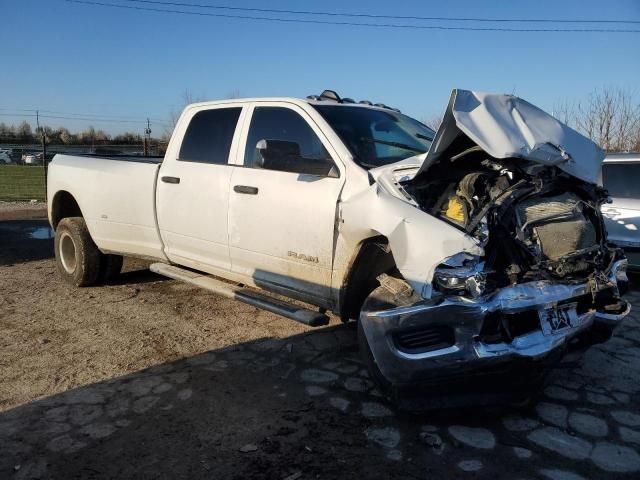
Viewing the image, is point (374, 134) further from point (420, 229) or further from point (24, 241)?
Result: point (24, 241)

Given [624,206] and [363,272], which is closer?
[363,272]

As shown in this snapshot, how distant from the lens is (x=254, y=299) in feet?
14.1

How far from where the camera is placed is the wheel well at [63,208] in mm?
6602

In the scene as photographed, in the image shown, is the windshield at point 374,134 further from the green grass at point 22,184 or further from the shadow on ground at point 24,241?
the green grass at point 22,184

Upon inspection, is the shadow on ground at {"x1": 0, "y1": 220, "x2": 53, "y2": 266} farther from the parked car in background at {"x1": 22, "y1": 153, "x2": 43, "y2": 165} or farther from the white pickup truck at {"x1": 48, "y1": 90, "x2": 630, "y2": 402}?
the parked car in background at {"x1": 22, "y1": 153, "x2": 43, "y2": 165}

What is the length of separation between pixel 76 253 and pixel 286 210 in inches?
131

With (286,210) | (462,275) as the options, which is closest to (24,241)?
(286,210)

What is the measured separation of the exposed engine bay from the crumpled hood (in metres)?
0.11

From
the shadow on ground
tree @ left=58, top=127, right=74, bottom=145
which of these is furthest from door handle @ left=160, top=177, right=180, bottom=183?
tree @ left=58, top=127, right=74, bottom=145

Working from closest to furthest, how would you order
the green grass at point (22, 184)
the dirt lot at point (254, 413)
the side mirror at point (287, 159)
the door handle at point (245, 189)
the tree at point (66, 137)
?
1. the dirt lot at point (254, 413)
2. the side mirror at point (287, 159)
3. the door handle at point (245, 189)
4. the green grass at point (22, 184)
5. the tree at point (66, 137)

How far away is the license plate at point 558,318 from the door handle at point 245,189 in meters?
2.30

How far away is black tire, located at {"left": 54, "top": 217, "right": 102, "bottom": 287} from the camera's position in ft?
20.6

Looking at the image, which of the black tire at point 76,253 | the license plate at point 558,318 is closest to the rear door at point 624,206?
the license plate at point 558,318

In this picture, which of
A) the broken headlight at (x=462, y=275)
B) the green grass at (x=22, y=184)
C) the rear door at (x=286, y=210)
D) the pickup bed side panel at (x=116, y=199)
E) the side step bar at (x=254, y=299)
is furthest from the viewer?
the green grass at (x=22, y=184)
